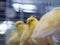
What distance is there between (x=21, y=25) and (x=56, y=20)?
0.17 metres

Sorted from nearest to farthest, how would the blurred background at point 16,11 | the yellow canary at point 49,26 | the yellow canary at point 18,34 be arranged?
1. the yellow canary at point 49,26
2. the yellow canary at point 18,34
3. the blurred background at point 16,11

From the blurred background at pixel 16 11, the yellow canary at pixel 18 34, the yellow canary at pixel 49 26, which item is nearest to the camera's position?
the yellow canary at pixel 49 26

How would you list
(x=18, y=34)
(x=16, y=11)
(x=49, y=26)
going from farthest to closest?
(x=16, y=11) < (x=18, y=34) < (x=49, y=26)

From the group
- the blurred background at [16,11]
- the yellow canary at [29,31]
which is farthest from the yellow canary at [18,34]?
the blurred background at [16,11]

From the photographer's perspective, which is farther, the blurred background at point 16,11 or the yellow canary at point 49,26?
the blurred background at point 16,11

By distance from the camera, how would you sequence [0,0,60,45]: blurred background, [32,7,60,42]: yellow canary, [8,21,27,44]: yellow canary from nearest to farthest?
[32,7,60,42]: yellow canary < [8,21,27,44]: yellow canary < [0,0,60,45]: blurred background

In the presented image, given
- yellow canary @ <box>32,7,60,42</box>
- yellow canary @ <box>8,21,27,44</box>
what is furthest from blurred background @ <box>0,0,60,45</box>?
yellow canary @ <box>32,7,60,42</box>

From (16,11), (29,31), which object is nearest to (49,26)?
(29,31)

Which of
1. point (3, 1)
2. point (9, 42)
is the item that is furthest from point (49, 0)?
point (3, 1)

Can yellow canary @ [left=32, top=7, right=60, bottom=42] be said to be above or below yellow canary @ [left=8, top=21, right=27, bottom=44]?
above

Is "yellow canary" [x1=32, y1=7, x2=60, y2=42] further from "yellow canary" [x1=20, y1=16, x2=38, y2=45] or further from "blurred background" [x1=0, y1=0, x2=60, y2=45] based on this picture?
"blurred background" [x1=0, y1=0, x2=60, y2=45]

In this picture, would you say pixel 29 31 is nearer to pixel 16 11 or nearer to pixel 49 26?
pixel 49 26

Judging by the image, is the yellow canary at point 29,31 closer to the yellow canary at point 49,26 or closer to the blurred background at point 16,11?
the yellow canary at point 49,26

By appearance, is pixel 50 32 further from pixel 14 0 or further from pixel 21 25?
pixel 14 0
